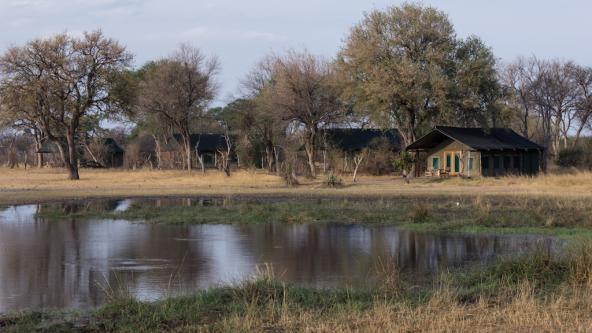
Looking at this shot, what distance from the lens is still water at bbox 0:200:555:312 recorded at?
1409cm

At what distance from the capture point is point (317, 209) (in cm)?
3019

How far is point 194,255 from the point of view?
18.5 metres

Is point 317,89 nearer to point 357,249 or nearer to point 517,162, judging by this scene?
point 517,162

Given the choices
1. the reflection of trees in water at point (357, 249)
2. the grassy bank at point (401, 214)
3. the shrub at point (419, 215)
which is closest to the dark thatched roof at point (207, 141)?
the grassy bank at point (401, 214)

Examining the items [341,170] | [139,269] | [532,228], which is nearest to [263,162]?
[341,170]

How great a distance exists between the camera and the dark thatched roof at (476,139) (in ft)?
196

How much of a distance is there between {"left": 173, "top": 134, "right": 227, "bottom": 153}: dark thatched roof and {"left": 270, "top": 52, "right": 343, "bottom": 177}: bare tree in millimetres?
22647

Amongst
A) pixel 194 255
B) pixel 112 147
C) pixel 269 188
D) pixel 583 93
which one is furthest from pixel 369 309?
pixel 112 147

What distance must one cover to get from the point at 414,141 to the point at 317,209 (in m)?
33.0

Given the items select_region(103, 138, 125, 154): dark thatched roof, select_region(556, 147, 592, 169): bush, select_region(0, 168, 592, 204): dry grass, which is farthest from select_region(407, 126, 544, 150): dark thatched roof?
select_region(103, 138, 125, 154): dark thatched roof

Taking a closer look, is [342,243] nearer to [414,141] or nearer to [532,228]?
[532,228]

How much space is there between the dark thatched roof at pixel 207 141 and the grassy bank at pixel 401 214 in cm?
5391

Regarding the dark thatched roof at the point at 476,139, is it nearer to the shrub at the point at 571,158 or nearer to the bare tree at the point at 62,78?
the shrub at the point at 571,158

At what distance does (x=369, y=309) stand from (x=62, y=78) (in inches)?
2090
